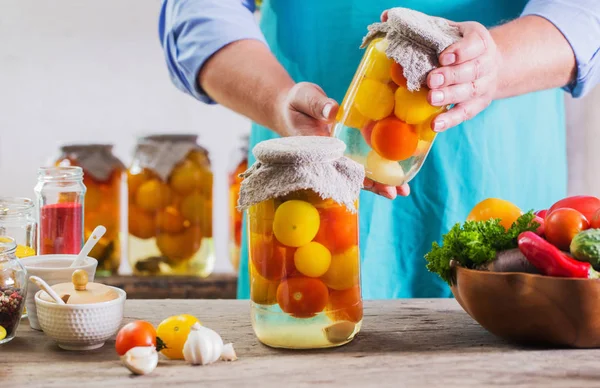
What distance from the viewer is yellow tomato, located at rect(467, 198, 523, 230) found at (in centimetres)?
91

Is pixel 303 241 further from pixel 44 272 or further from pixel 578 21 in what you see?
pixel 578 21

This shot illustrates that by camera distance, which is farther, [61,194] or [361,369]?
[61,194]

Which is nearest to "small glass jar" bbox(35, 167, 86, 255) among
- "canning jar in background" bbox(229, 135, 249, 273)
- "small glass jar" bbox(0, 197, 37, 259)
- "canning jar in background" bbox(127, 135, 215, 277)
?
"small glass jar" bbox(0, 197, 37, 259)

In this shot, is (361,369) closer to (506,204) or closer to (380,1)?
(506,204)

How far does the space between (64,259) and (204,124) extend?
1.39 metres

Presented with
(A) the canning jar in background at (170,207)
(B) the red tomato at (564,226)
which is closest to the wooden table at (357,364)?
(B) the red tomato at (564,226)

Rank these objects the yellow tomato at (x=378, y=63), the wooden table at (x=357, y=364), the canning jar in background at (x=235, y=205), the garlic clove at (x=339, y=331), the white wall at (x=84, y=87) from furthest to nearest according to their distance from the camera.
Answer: the white wall at (x=84, y=87) < the canning jar in background at (x=235, y=205) < the yellow tomato at (x=378, y=63) < the garlic clove at (x=339, y=331) < the wooden table at (x=357, y=364)

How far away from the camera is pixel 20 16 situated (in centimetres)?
229

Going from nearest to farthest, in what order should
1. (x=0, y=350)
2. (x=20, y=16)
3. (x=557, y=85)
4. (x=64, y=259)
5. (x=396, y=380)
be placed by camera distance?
(x=396, y=380), (x=0, y=350), (x=64, y=259), (x=557, y=85), (x=20, y=16)

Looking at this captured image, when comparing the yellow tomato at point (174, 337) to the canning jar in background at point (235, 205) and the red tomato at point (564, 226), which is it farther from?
the canning jar in background at point (235, 205)

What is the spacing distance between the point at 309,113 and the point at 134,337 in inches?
18.3

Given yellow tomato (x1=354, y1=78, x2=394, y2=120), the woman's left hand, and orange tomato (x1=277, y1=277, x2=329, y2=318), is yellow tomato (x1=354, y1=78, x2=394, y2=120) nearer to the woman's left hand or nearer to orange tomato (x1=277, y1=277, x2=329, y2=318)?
the woman's left hand

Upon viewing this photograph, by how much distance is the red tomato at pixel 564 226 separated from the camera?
819 millimetres

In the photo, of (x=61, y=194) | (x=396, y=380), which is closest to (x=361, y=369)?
(x=396, y=380)
